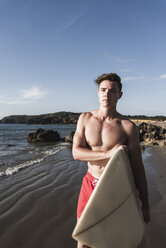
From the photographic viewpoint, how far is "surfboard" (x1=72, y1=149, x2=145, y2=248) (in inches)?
62.0

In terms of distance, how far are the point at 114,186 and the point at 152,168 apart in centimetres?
643

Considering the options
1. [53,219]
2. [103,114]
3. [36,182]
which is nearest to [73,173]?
[36,182]

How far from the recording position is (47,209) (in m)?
4.14

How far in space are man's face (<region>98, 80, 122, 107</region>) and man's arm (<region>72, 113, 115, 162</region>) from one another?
304 mm

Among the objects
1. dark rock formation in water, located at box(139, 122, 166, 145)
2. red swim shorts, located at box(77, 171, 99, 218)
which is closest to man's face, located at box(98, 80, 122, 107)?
red swim shorts, located at box(77, 171, 99, 218)

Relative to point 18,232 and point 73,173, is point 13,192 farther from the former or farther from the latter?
point 73,173

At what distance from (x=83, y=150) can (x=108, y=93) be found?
73cm

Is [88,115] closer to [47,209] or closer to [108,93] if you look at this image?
[108,93]

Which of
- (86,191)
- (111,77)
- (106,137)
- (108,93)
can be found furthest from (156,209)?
(111,77)

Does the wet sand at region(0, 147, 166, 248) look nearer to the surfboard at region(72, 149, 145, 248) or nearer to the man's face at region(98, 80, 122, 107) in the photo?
the surfboard at region(72, 149, 145, 248)


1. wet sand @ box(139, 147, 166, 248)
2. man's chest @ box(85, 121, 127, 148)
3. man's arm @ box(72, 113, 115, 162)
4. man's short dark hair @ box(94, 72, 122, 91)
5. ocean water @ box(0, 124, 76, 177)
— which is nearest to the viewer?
man's arm @ box(72, 113, 115, 162)

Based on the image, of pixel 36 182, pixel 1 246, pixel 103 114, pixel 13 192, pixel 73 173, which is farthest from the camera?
pixel 73 173

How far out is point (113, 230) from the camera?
174 cm

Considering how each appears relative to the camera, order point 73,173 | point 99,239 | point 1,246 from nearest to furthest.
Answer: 1. point 99,239
2. point 1,246
3. point 73,173
